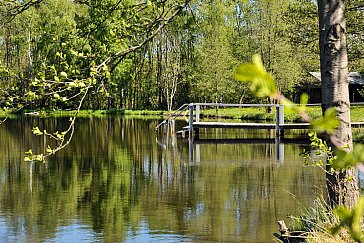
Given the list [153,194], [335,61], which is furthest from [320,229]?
[153,194]

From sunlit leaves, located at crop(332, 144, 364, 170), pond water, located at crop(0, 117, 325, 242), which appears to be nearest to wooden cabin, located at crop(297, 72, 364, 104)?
pond water, located at crop(0, 117, 325, 242)

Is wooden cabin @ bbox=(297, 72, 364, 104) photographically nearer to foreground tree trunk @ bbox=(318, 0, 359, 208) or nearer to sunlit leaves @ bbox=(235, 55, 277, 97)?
foreground tree trunk @ bbox=(318, 0, 359, 208)

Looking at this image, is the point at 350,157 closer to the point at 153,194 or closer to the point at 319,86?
the point at 153,194

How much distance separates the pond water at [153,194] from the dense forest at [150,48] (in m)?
2.53

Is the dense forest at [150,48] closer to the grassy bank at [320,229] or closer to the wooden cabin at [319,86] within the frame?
the wooden cabin at [319,86]

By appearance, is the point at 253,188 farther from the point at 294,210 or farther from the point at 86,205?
the point at 86,205

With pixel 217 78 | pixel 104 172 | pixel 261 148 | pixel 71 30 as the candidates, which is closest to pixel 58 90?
pixel 71 30

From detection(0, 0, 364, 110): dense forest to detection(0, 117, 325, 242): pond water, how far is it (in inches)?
99.6

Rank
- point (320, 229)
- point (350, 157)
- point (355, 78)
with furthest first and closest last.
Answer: point (355, 78)
point (320, 229)
point (350, 157)

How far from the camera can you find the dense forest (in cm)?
461

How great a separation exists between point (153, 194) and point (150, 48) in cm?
4101

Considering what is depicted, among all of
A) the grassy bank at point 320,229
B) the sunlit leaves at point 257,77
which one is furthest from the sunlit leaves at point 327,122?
the grassy bank at point 320,229

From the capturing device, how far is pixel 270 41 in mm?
43562

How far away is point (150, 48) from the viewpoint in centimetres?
5231
